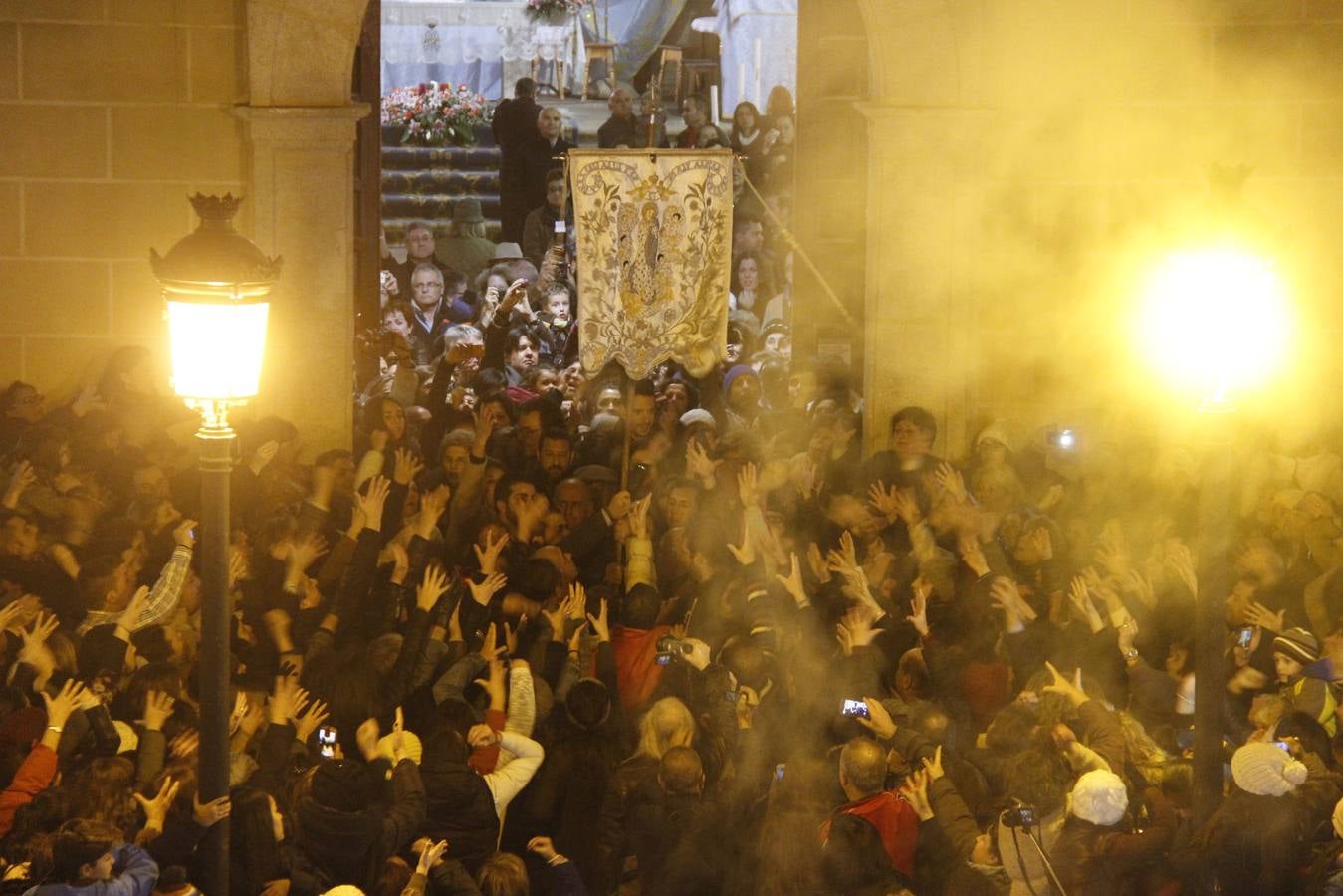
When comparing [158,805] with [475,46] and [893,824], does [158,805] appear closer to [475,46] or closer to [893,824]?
[893,824]

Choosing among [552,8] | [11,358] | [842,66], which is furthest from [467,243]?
[11,358]

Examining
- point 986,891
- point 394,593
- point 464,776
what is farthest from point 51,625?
point 986,891

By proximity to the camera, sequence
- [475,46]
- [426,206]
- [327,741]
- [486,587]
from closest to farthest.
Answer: [327,741] → [486,587] → [426,206] → [475,46]

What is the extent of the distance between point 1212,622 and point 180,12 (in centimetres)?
572

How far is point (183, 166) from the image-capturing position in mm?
9086

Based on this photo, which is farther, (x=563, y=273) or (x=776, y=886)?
(x=563, y=273)

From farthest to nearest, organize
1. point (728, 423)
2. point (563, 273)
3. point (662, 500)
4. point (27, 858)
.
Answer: point (563, 273) < point (728, 423) < point (662, 500) < point (27, 858)

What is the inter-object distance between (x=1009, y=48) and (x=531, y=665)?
4110mm

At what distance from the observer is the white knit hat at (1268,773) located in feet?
18.0

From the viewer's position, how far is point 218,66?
29.6 ft

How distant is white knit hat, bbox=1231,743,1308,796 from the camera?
18.0 feet

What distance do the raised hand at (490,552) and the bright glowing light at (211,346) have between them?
185 cm

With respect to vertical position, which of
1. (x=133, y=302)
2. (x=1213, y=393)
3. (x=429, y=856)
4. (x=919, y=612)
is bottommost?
(x=429, y=856)

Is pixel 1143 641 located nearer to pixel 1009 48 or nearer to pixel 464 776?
pixel 464 776
